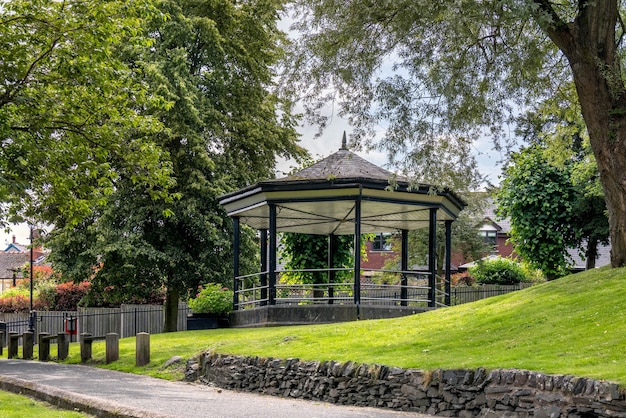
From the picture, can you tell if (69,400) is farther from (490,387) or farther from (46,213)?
(46,213)

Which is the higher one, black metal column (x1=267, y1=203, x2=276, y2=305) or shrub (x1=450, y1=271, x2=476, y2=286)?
black metal column (x1=267, y1=203, x2=276, y2=305)

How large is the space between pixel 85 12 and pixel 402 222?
13.2 metres

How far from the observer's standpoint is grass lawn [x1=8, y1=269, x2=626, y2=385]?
11625mm

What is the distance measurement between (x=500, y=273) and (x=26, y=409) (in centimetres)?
3352

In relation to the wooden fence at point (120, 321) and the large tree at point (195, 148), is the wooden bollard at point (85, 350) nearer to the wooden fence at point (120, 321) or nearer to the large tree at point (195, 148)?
the large tree at point (195, 148)

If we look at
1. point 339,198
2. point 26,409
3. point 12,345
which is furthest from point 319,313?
point 26,409

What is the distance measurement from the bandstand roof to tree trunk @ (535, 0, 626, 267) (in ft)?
16.5

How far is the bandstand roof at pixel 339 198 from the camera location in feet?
74.3

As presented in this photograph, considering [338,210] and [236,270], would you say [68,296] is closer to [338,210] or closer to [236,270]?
[236,270]

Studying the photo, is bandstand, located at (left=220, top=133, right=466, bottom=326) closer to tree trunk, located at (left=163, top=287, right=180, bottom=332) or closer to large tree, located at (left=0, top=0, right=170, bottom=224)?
large tree, located at (left=0, top=0, right=170, bottom=224)

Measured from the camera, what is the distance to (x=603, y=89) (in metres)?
16.1

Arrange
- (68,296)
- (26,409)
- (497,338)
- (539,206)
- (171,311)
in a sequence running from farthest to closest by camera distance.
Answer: (68,296) → (539,206) → (171,311) → (497,338) → (26,409)

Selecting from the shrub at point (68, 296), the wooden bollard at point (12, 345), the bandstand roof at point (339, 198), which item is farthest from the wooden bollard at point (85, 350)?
the shrub at point (68, 296)

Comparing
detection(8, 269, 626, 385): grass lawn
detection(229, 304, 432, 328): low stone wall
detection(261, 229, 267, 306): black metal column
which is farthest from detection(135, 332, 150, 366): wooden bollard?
detection(261, 229, 267, 306): black metal column
